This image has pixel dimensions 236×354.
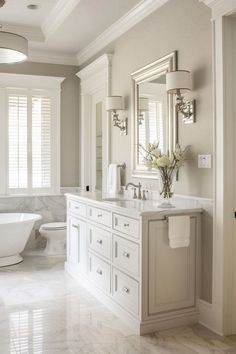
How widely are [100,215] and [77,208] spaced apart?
0.72m

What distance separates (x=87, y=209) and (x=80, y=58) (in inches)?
107

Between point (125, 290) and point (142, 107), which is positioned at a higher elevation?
point (142, 107)

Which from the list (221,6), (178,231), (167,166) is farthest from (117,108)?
(178,231)

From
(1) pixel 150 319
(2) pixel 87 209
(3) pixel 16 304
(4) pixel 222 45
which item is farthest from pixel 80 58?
(1) pixel 150 319

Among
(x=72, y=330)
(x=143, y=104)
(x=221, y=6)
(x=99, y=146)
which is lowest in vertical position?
(x=72, y=330)

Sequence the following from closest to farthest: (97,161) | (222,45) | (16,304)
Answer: (222,45) → (16,304) → (97,161)

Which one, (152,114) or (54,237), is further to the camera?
(54,237)

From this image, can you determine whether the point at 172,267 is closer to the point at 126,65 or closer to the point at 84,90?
the point at 126,65

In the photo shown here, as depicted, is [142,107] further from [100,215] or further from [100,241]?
[100,241]

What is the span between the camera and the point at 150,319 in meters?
3.03

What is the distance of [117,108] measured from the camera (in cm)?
447

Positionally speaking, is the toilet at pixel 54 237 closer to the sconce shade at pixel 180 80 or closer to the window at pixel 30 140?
the window at pixel 30 140

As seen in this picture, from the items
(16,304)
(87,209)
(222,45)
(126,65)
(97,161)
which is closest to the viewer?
(222,45)

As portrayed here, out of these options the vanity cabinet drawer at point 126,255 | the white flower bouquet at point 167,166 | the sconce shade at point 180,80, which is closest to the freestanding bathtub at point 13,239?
the vanity cabinet drawer at point 126,255
